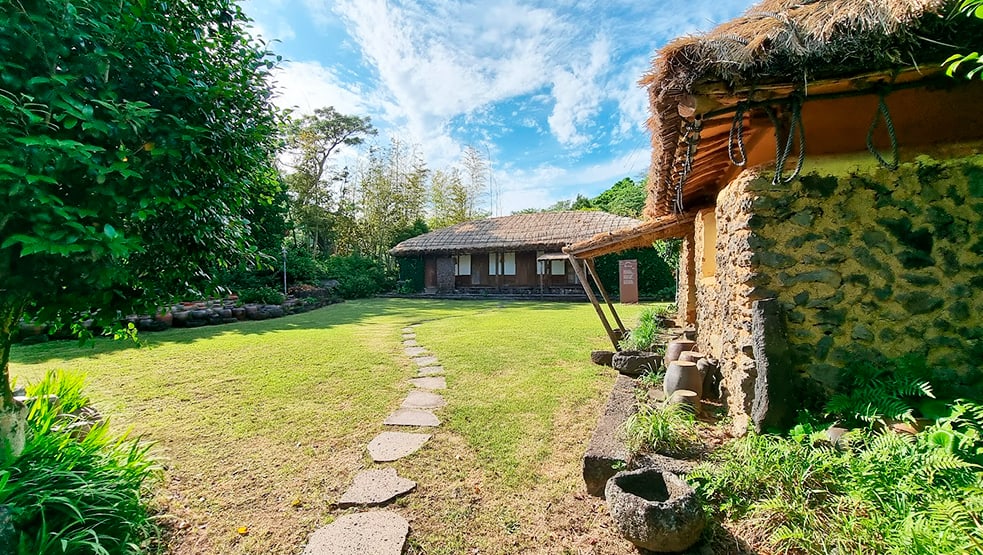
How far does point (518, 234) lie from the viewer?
59.9 feet

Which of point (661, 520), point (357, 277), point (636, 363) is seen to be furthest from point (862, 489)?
point (357, 277)

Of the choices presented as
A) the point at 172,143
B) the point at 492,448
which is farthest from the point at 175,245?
the point at 492,448

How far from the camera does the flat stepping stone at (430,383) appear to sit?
4680mm

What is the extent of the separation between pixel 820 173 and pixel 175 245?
4123mm

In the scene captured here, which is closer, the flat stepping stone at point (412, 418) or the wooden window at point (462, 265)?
the flat stepping stone at point (412, 418)

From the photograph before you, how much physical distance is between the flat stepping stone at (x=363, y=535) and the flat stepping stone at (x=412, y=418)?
1.26 m

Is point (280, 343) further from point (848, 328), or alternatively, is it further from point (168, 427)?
point (848, 328)

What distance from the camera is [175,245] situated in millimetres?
2176

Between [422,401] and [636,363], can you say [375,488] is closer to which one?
[422,401]

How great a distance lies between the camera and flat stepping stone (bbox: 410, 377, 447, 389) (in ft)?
15.4

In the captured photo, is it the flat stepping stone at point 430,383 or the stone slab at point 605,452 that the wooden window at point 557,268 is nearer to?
the flat stepping stone at point 430,383

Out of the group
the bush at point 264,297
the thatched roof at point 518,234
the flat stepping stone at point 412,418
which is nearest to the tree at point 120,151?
the flat stepping stone at point 412,418

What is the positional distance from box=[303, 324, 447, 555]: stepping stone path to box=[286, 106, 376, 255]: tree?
21.0 meters

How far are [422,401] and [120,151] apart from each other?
3217 millimetres
